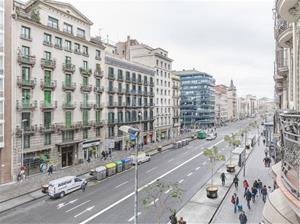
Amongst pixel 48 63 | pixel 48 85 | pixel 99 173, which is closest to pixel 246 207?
pixel 99 173

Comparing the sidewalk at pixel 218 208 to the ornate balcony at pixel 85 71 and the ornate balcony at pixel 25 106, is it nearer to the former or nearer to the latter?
the ornate balcony at pixel 25 106

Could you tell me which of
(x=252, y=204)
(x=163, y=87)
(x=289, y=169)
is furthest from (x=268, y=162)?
(x=163, y=87)

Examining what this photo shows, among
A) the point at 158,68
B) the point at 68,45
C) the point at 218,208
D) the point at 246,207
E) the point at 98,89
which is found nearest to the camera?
the point at 218,208

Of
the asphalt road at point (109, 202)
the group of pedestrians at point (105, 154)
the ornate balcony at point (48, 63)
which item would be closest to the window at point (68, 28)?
the ornate balcony at point (48, 63)

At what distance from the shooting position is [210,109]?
431 feet

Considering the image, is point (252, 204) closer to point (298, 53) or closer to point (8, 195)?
point (298, 53)

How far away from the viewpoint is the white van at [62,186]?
92.6ft

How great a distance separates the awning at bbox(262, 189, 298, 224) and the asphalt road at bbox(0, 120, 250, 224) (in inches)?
420

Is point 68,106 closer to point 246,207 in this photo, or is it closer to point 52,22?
point 52,22

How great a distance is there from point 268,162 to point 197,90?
92.0 metres

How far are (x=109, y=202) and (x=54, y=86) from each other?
21.4 m

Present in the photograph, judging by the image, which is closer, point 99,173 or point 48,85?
point 99,173

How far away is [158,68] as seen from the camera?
75.8m

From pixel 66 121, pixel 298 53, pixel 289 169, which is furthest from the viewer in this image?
pixel 66 121
